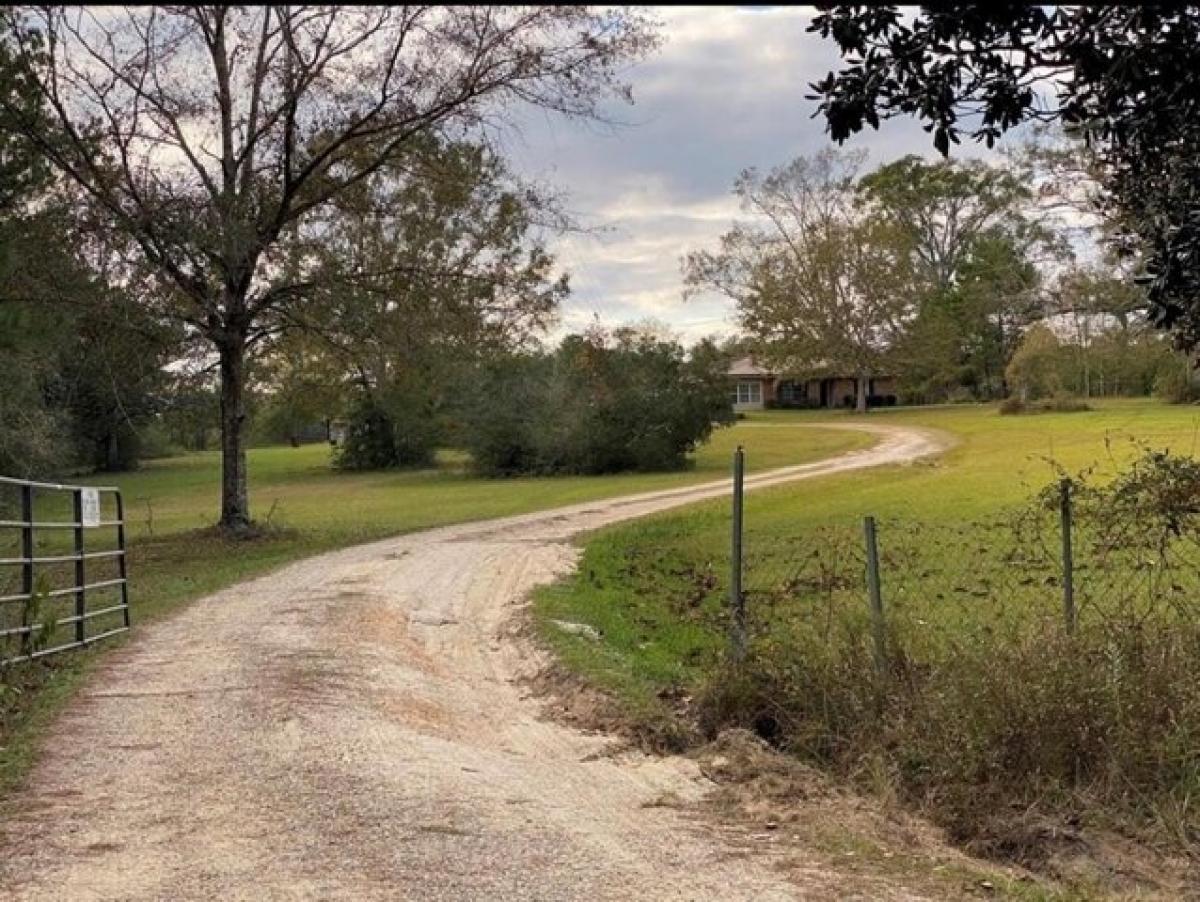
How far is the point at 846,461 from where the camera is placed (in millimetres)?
36719

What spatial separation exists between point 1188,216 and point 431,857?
13.6ft

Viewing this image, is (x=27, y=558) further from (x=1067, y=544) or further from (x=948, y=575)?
(x=948, y=575)

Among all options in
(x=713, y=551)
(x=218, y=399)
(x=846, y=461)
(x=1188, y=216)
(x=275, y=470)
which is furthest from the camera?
(x=275, y=470)

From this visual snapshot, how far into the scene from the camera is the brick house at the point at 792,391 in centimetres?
8525

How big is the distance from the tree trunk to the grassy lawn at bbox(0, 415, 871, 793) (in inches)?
24.6

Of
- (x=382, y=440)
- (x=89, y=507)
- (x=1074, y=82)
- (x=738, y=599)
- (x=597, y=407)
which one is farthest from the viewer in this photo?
(x=382, y=440)

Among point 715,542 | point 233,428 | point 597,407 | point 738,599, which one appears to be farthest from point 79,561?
point 597,407

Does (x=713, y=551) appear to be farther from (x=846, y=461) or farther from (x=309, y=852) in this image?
(x=846, y=461)

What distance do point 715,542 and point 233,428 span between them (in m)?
9.31

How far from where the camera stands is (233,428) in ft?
68.8

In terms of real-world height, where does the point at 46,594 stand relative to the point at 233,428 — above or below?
below

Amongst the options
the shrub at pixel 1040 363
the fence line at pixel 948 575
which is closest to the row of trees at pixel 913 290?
Answer: the shrub at pixel 1040 363

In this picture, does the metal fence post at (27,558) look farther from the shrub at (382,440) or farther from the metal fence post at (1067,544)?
the shrub at (382,440)

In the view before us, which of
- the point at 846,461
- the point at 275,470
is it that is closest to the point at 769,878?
the point at 846,461
